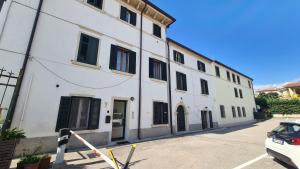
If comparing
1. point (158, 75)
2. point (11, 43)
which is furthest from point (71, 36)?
point (158, 75)

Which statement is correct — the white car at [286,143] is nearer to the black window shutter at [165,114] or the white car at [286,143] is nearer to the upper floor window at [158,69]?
the black window shutter at [165,114]

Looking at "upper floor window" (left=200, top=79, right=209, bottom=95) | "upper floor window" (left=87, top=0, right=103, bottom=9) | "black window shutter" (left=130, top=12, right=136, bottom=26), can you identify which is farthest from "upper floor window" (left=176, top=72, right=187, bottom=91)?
"upper floor window" (left=87, top=0, right=103, bottom=9)

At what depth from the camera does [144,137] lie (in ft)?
33.1

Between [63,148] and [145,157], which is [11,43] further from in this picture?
[145,157]

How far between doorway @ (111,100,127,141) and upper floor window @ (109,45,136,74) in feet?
7.62

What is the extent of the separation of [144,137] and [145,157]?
4.17m

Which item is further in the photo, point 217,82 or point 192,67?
point 217,82

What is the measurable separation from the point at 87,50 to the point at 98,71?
136 cm

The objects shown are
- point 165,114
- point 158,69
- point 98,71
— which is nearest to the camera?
point 98,71

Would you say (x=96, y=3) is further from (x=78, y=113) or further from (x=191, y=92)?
(x=191, y=92)

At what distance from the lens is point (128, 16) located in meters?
11.4

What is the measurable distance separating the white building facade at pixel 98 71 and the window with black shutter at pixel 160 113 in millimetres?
77

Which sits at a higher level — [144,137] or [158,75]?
[158,75]

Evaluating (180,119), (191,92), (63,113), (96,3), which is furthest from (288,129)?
(96,3)
